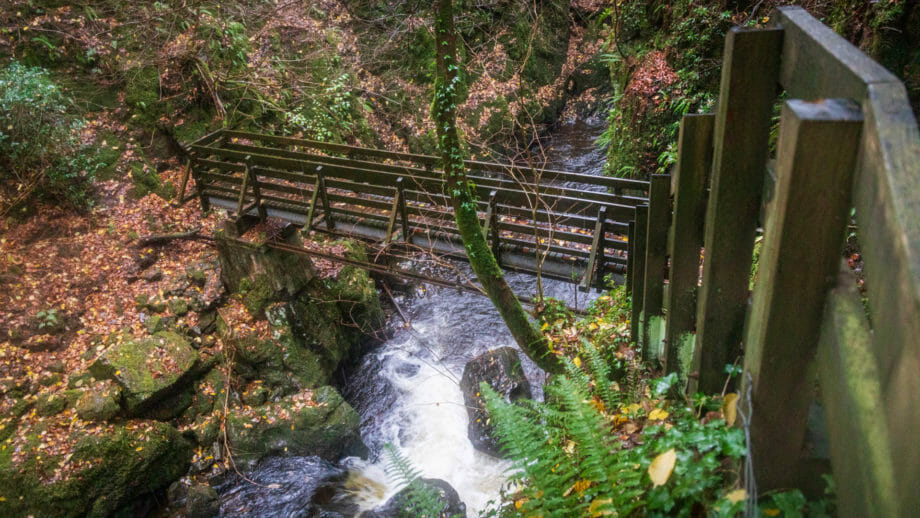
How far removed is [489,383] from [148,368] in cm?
596

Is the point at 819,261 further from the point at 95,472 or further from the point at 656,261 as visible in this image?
the point at 95,472

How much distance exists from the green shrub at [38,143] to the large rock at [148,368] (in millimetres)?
4054

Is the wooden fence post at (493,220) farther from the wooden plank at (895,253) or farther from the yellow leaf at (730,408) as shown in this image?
the wooden plank at (895,253)

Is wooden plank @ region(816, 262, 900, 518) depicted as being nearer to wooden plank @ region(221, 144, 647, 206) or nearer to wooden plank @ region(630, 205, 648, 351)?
wooden plank @ region(630, 205, 648, 351)

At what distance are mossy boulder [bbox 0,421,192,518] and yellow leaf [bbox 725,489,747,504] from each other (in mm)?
9108

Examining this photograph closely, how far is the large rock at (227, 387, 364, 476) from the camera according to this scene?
8727mm

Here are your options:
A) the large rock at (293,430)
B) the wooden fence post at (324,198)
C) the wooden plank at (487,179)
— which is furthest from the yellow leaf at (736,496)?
the large rock at (293,430)

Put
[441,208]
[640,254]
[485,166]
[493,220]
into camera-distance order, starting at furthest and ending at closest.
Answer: [485,166] < [441,208] < [493,220] < [640,254]

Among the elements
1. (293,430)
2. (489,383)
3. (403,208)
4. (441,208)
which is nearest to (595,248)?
(441,208)

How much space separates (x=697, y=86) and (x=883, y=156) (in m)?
9.40

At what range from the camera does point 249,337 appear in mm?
9719

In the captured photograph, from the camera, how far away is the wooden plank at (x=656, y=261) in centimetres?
265

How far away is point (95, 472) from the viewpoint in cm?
765

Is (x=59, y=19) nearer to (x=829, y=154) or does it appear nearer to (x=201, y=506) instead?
(x=201, y=506)
